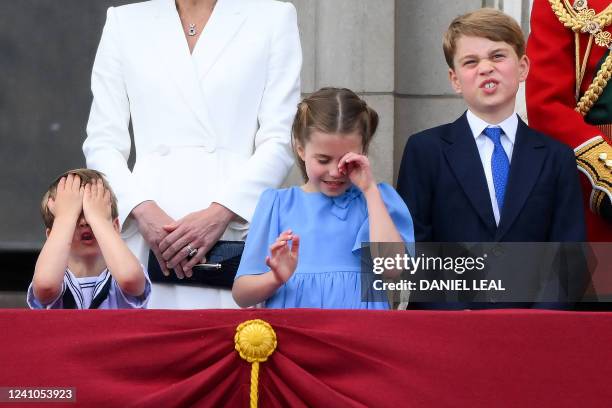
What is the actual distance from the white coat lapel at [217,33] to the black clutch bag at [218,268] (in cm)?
59

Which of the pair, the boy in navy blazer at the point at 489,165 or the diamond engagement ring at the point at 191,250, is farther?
the diamond engagement ring at the point at 191,250

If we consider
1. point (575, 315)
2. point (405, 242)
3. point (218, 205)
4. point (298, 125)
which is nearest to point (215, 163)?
point (218, 205)

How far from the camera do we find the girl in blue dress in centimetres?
365

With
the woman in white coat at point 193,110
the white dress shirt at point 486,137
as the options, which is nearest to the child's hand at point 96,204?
the woman in white coat at point 193,110

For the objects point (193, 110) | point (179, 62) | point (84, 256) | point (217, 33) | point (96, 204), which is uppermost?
point (217, 33)

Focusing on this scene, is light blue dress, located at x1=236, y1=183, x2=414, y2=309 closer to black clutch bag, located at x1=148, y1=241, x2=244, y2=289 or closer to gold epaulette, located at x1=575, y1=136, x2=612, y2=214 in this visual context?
black clutch bag, located at x1=148, y1=241, x2=244, y2=289

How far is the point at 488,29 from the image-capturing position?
13.4ft

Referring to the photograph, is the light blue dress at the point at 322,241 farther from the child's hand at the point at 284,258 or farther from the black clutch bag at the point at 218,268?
the black clutch bag at the point at 218,268

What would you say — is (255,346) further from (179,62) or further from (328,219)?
(179,62)

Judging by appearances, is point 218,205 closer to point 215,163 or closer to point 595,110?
point 215,163

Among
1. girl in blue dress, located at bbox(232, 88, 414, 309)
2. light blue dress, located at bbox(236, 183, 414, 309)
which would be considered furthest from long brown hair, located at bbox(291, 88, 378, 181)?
light blue dress, located at bbox(236, 183, 414, 309)

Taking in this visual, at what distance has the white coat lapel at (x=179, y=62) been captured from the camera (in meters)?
4.29

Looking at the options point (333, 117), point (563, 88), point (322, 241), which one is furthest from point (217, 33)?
point (563, 88)

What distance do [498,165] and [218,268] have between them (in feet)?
2.83
